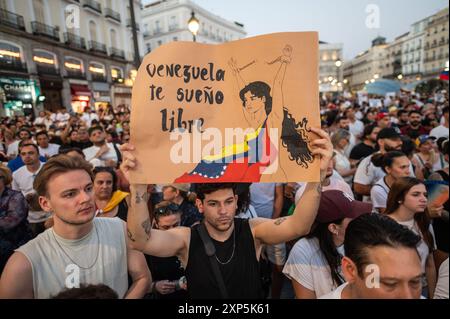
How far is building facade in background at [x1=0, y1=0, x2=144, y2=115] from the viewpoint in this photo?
1523cm

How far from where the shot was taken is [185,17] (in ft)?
137

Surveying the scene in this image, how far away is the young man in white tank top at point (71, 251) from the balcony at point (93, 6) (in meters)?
23.0

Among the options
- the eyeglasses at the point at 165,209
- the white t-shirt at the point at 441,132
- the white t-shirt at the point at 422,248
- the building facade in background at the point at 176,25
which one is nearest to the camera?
the white t-shirt at the point at 422,248

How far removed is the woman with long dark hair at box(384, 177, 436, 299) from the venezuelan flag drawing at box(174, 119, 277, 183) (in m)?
1.56

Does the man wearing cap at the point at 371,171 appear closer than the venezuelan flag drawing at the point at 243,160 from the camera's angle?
No

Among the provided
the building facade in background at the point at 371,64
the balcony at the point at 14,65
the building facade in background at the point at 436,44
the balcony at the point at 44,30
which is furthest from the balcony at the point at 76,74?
the building facade in background at the point at 371,64

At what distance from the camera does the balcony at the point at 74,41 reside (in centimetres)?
2020

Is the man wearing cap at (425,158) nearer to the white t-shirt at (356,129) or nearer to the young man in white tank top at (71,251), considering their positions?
the white t-shirt at (356,129)

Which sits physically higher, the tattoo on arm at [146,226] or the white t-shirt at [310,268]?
the tattoo on arm at [146,226]

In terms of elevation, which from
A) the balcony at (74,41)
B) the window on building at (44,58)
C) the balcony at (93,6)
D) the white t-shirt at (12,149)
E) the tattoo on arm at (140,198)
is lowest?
the tattoo on arm at (140,198)

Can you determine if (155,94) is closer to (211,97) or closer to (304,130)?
(211,97)

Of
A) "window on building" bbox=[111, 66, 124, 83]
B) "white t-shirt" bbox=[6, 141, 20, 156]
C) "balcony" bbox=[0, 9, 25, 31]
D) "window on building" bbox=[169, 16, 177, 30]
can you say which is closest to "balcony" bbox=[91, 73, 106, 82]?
"window on building" bbox=[111, 66, 124, 83]

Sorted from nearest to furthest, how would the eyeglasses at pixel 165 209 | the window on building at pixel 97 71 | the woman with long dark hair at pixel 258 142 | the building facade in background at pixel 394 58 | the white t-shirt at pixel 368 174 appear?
the woman with long dark hair at pixel 258 142
the eyeglasses at pixel 165 209
the white t-shirt at pixel 368 174
the window on building at pixel 97 71
the building facade in background at pixel 394 58

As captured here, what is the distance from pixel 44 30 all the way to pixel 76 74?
5.68 m
